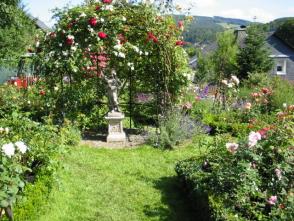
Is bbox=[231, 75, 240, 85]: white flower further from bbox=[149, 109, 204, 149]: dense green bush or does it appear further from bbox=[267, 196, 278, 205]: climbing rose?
bbox=[267, 196, 278, 205]: climbing rose

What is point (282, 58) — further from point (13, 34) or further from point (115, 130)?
point (115, 130)

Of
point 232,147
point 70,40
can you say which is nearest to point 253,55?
point 70,40

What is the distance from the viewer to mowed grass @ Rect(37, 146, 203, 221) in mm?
5094

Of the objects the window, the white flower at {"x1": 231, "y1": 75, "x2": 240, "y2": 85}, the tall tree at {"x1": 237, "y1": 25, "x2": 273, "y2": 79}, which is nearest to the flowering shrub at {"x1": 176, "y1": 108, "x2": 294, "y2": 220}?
the white flower at {"x1": 231, "y1": 75, "x2": 240, "y2": 85}

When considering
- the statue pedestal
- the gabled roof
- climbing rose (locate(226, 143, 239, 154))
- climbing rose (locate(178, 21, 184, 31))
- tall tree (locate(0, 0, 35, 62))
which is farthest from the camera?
the gabled roof

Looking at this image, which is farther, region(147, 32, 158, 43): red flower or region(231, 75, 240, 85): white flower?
region(231, 75, 240, 85): white flower

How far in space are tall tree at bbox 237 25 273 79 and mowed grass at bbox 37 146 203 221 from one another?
60.0 feet

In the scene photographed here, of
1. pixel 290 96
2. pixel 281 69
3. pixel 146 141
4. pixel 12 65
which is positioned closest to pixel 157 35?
pixel 146 141

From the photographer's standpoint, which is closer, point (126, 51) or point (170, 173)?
point (170, 173)

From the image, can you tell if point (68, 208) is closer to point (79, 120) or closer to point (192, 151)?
point (192, 151)

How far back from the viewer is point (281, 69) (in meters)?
35.8

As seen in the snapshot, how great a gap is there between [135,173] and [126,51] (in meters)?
3.55

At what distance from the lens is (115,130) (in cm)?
877

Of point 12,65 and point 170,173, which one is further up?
point 12,65
